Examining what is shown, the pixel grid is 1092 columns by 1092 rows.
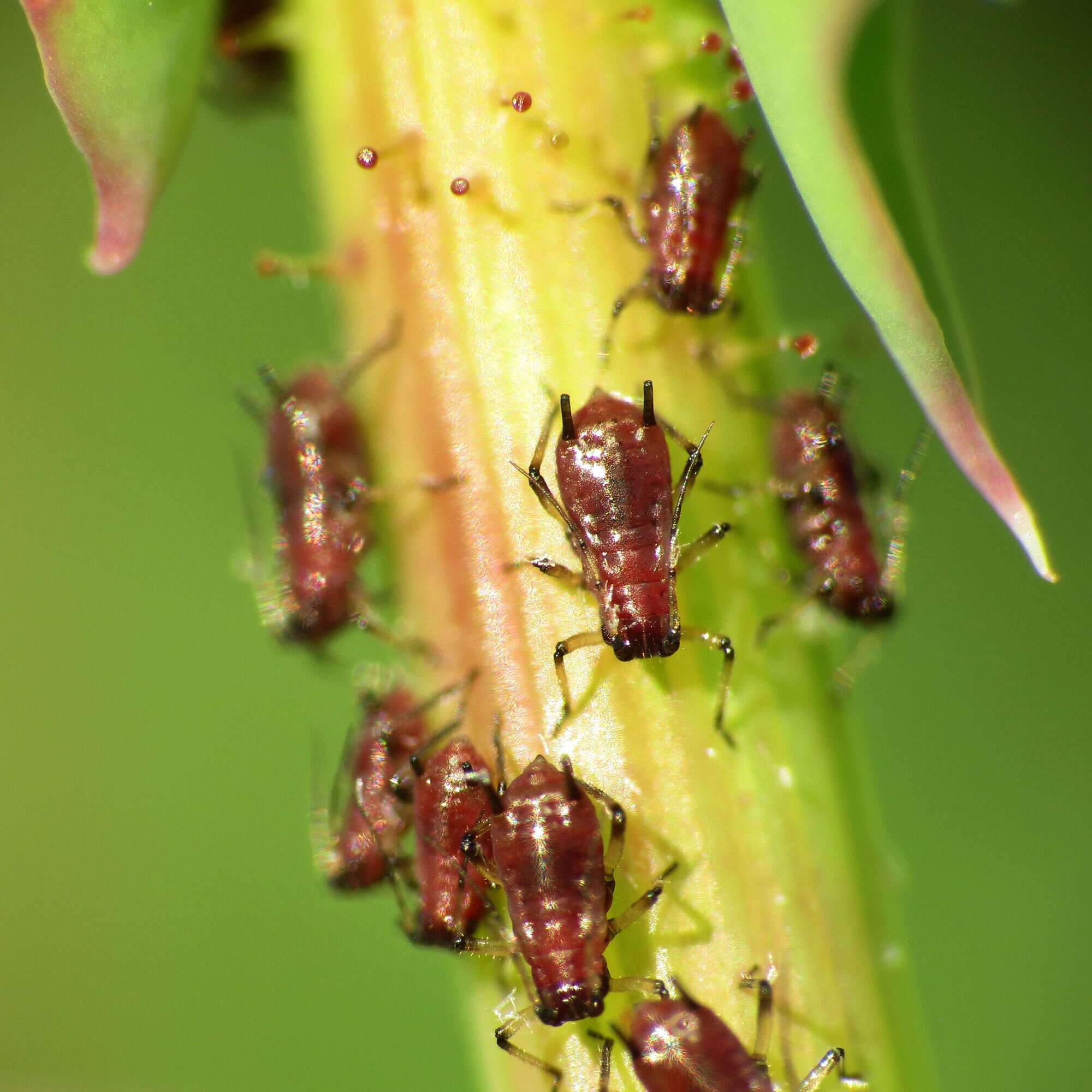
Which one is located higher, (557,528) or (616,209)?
(616,209)

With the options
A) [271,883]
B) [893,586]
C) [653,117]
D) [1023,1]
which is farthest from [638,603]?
[1023,1]

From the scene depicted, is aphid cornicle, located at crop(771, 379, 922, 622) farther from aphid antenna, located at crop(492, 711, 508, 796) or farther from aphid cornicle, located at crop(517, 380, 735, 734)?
aphid antenna, located at crop(492, 711, 508, 796)

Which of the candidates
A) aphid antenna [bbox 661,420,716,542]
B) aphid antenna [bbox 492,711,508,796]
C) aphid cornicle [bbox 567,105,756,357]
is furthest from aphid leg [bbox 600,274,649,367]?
aphid antenna [bbox 492,711,508,796]

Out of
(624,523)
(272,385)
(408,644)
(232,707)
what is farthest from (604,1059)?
(232,707)

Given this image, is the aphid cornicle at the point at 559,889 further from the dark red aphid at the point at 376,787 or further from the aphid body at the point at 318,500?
the aphid body at the point at 318,500

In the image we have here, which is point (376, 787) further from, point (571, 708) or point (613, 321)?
point (613, 321)

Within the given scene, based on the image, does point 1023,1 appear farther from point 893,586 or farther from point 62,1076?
point 62,1076

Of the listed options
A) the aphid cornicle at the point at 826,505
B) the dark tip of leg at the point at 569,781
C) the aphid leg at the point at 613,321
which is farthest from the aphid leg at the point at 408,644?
the aphid cornicle at the point at 826,505
